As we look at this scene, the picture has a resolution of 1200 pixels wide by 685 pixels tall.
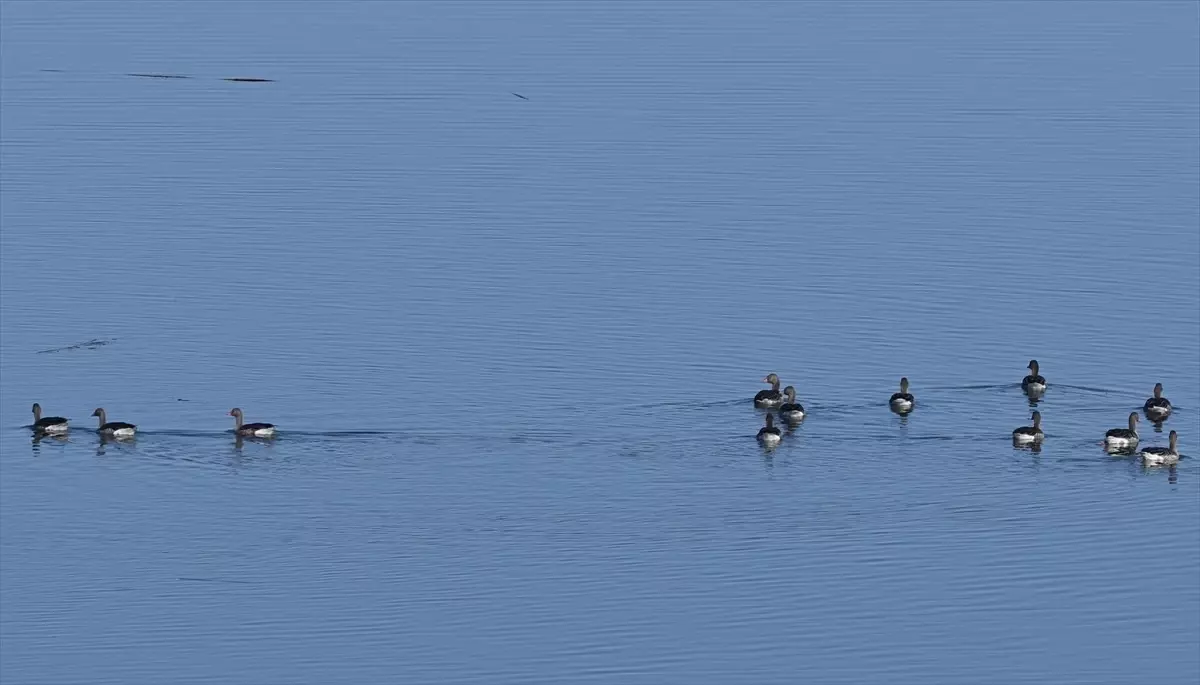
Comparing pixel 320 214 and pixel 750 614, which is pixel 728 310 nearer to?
pixel 320 214

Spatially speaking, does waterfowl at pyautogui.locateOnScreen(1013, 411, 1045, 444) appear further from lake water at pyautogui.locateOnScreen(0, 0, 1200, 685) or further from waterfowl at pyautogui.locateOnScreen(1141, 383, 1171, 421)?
waterfowl at pyautogui.locateOnScreen(1141, 383, 1171, 421)

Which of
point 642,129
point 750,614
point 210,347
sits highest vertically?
point 642,129

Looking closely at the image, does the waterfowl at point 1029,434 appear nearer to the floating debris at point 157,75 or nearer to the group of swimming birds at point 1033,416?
the group of swimming birds at point 1033,416

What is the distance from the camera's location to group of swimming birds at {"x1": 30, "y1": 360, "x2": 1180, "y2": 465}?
38.3 meters

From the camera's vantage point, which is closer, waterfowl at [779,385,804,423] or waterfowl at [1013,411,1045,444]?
waterfowl at [1013,411,1045,444]

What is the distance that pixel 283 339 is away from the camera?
4497 cm

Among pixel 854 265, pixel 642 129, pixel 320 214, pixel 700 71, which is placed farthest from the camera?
pixel 700 71

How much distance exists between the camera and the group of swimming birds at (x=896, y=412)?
126ft

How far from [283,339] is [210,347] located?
56.1 inches

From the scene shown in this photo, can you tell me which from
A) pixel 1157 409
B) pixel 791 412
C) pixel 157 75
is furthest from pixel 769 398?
pixel 157 75

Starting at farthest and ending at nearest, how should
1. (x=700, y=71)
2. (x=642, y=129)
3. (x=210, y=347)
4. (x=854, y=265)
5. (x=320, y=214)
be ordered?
(x=700, y=71) → (x=642, y=129) → (x=320, y=214) → (x=854, y=265) → (x=210, y=347)

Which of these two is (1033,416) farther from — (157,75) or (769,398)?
(157,75)

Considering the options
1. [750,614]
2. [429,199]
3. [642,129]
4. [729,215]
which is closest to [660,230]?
[729,215]

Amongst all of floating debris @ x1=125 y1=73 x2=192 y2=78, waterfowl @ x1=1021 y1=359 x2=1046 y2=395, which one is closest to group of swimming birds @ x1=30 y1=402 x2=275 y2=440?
waterfowl @ x1=1021 y1=359 x2=1046 y2=395
